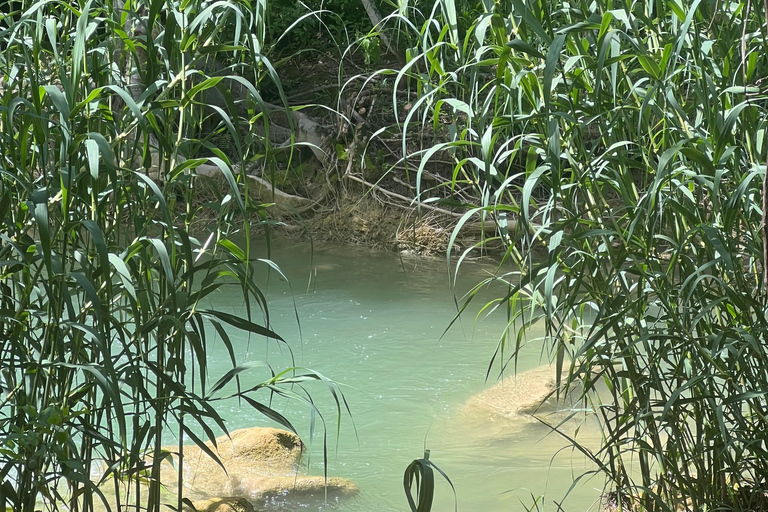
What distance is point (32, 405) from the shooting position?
1273mm

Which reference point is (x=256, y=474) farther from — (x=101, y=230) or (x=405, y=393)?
(x=101, y=230)

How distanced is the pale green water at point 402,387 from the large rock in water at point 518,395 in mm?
62

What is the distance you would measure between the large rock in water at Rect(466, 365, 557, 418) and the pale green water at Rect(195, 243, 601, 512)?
0.06 metres

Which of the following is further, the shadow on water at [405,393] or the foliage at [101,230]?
the shadow on water at [405,393]

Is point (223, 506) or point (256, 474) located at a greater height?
point (223, 506)

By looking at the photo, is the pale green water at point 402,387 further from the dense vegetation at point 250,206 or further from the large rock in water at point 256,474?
the dense vegetation at point 250,206

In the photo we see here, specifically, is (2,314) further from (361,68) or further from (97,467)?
(361,68)

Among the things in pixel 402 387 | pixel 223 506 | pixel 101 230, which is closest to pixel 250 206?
pixel 101 230

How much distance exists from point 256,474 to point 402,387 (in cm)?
98

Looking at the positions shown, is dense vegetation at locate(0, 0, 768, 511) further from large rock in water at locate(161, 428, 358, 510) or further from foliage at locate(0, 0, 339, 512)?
large rock in water at locate(161, 428, 358, 510)

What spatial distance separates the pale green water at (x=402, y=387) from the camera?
94.1 inches

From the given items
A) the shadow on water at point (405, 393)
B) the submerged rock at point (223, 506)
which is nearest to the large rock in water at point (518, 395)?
the shadow on water at point (405, 393)

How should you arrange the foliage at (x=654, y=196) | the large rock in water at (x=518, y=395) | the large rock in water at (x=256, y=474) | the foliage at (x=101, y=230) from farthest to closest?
1. the large rock in water at (x=518, y=395)
2. the large rock in water at (x=256, y=474)
3. the foliage at (x=654, y=196)
4. the foliage at (x=101, y=230)

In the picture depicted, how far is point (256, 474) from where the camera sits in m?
2.42
